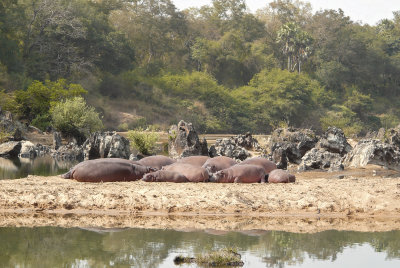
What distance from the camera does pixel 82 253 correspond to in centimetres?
745

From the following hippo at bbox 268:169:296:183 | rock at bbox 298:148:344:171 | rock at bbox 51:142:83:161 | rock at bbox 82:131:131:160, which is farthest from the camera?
rock at bbox 51:142:83:161

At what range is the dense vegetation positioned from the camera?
53.2m

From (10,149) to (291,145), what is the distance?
1233cm

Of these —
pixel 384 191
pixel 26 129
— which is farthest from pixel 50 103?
pixel 384 191

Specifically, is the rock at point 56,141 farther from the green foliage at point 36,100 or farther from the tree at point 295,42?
the tree at point 295,42

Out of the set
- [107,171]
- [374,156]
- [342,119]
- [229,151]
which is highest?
[107,171]

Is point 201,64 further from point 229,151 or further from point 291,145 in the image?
Result: point 291,145

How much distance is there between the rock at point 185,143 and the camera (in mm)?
21859

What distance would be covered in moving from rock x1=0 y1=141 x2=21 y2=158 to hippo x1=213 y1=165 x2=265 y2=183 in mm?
14638

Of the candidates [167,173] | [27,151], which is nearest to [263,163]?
[167,173]

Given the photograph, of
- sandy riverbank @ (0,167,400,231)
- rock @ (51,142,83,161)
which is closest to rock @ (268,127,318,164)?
sandy riverbank @ (0,167,400,231)

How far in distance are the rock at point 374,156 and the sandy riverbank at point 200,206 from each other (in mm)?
6451

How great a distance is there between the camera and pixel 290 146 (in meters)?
21.0

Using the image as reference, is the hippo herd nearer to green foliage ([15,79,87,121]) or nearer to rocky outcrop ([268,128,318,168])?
rocky outcrop ([268,128,318,168])
